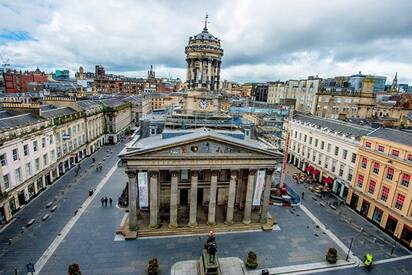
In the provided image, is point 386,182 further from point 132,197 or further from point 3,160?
point 3,160

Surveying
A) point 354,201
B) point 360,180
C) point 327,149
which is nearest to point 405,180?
point 360,180

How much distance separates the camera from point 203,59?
160ft

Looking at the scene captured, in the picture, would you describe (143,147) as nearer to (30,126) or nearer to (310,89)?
(30,126)

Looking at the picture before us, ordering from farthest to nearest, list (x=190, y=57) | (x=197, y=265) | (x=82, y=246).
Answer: (x=190, y=57) < (x=82, y=246) < (x=197, y=265)

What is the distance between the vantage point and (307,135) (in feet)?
198

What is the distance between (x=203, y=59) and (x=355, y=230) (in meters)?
39.8

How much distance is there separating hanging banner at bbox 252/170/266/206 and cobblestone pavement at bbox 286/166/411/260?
12.7m

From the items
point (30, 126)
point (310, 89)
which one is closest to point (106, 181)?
point (30, 126)

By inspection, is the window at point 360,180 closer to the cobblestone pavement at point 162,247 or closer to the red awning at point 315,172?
the red awning at point 315,172

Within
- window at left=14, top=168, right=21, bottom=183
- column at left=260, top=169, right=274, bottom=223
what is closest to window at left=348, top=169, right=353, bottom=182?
column at left=260, top=169, right=274, bottom=223

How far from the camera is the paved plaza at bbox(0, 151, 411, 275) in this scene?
28828mm

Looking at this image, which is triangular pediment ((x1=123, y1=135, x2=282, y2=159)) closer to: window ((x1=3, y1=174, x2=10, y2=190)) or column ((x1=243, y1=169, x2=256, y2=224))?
column ((x1=243, y1=169, x2=256, y2=224))

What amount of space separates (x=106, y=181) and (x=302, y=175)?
146 feet

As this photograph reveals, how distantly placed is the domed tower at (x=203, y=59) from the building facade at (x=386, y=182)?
30840 mm
